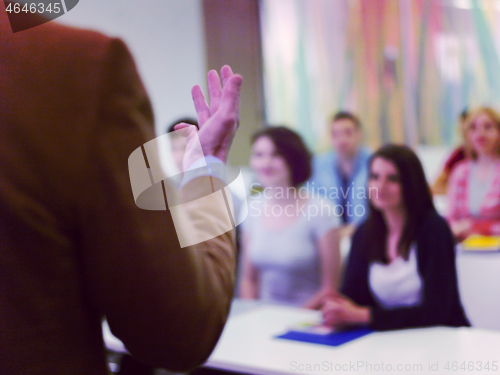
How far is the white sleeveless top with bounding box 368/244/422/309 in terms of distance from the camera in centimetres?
168

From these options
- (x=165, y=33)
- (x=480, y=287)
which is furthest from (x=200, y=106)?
(x=480, y=287)

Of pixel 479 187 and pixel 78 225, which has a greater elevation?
pixel 78 225

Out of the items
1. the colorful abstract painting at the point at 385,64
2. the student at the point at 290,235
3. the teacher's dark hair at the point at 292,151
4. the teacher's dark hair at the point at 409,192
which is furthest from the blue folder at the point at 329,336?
the colorful abstract painting at the point at 385,64

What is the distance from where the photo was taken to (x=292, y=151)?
85.0 inches

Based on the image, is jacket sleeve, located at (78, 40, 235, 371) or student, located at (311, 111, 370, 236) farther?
student, located at (311, 111, 370, 236)

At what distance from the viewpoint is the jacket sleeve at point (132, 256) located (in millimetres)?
478

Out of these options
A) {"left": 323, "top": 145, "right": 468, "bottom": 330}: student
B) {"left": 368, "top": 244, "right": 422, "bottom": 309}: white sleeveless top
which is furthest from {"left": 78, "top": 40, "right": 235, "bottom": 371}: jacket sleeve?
{"left": 368, "top": 244, "right": 422, "bottom": 309}: white sleeveless top

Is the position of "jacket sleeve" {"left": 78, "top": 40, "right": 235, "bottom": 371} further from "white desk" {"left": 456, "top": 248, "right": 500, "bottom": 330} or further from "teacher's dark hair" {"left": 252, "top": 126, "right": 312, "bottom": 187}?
"teacher's dark hair" {"left": 252, "top": 126, "right": 312, "bottom": 187}

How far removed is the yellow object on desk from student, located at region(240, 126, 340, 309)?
53 centimetres

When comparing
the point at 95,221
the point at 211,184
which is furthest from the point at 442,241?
the point at 95,221

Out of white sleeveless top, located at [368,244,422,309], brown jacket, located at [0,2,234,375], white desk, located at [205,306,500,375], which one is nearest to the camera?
brown jacket, located at [0,2,234,375]

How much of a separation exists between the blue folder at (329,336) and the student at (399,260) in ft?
0.11

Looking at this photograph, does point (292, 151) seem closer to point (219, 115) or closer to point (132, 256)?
point (219, 115)

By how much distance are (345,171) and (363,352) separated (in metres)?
1.35
